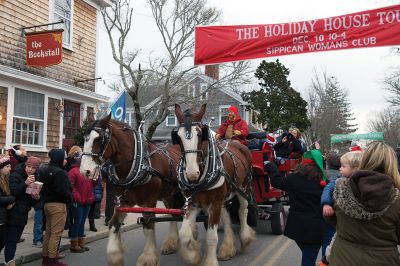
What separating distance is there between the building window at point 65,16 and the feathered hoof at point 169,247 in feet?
27.9

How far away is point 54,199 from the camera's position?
637cm

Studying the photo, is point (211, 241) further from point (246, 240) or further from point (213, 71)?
point (213, 71)

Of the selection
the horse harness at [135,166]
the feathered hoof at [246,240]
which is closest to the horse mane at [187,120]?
the horse harness at [135,166]

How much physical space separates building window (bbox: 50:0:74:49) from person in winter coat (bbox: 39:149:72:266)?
8.09m

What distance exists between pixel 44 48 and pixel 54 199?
6524mm

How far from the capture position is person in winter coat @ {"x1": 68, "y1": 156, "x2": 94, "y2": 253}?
7.55m

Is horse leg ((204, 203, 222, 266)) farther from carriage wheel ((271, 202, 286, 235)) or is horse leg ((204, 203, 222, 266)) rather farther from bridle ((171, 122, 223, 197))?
carriage wheel ((271, 202, 286, 235))

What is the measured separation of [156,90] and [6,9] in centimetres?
1595

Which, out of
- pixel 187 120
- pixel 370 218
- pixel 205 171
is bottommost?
pixel 370 218

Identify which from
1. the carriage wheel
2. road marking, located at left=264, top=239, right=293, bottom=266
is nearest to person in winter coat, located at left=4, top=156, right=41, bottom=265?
road marking, located at left=264, top=239, right=293, bottom=266

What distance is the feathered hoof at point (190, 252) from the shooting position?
5555 millimetres

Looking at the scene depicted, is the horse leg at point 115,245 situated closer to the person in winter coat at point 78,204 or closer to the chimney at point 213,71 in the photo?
the person in winter coat at point 78,204

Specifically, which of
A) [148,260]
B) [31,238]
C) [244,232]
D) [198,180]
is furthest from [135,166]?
[31,238]

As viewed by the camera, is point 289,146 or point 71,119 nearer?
point 289,146
